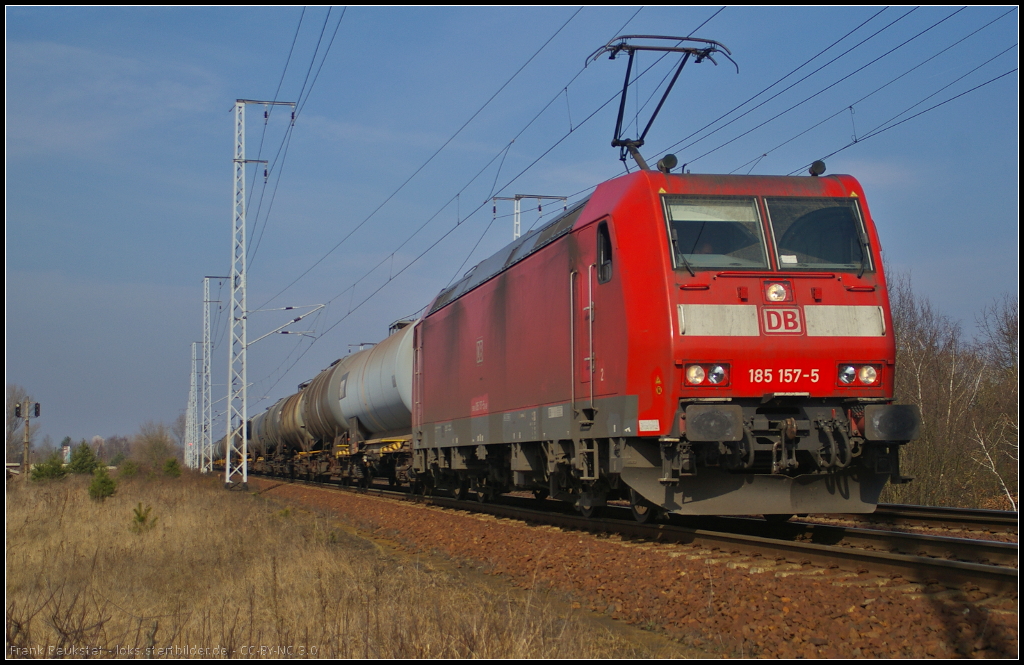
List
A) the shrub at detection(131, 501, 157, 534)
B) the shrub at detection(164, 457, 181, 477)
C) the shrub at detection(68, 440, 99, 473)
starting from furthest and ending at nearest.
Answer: the shrub at detection(68, 440, 99, 473)
the shrub at detection(164, 457, 181, 477)
the shrub at detection(131, 501, 157, 534)

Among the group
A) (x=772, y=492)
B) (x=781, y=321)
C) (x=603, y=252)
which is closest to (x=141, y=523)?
(x=603, y=252)

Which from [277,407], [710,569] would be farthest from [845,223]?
[277,407]

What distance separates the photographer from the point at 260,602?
24.4ft

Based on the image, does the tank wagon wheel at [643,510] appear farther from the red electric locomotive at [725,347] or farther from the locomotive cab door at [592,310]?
the locomotive cab door at [592,310]

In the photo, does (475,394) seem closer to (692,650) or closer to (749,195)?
(749,195)

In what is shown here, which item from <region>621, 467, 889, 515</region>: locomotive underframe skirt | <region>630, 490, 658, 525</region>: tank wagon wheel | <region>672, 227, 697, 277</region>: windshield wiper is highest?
<region>672, 227, 697, 277</region>: windshield wiper

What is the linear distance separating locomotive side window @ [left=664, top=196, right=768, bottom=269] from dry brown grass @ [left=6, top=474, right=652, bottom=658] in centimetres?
393

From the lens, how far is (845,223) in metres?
9.58

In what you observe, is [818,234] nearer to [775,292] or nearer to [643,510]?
[775,292]

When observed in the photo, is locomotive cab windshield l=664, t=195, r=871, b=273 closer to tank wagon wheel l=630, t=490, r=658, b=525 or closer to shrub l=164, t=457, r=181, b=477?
tank wagon wheel l=630, t=490, r=658, b=525

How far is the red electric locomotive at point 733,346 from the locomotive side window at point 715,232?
0.05ft

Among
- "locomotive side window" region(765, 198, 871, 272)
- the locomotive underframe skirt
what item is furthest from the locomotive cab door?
"locomotive side window" region(765, 198, 871, 272)

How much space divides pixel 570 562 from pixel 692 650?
3558 mm

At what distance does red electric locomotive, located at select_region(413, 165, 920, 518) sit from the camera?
8.76 meters
